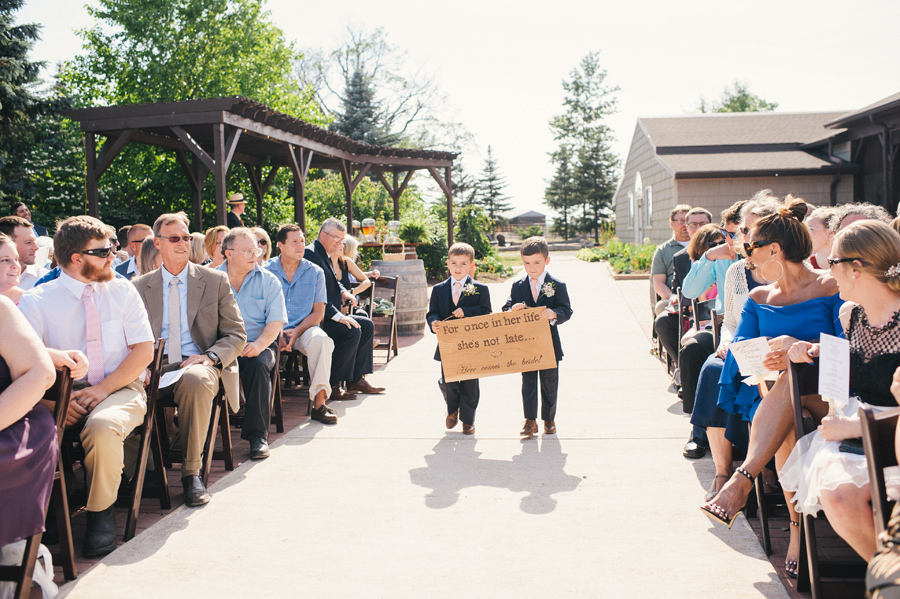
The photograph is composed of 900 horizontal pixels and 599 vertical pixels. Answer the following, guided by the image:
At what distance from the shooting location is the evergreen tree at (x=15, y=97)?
20.6 meters

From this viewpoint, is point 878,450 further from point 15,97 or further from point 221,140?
point 15,97

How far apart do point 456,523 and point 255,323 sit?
2.60 m

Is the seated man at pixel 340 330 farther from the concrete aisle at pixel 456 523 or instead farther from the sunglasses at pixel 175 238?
the sunglasses at pixel 175 238

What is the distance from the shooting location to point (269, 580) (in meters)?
3.01

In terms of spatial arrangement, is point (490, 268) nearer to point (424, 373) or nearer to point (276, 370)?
point (424, 373)

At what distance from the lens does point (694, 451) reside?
14.9 feet

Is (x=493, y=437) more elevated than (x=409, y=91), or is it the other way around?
(x=409, y=91)

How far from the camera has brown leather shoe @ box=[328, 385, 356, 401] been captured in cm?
659

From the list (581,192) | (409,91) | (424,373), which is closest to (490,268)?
(424,373)

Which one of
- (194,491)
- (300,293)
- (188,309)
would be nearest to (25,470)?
(194,491)

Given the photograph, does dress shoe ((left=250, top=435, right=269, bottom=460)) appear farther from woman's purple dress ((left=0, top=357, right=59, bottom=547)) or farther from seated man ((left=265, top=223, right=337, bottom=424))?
woman's purple dress ((left=0, top=357, right=59, bottom=547))

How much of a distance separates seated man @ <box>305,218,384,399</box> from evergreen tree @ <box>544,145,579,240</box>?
180ft

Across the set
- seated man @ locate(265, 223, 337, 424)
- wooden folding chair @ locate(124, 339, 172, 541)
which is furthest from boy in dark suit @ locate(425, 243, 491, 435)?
wooden folding chair @ locate(124, 339, 172, 541)

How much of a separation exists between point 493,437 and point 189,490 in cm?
230
